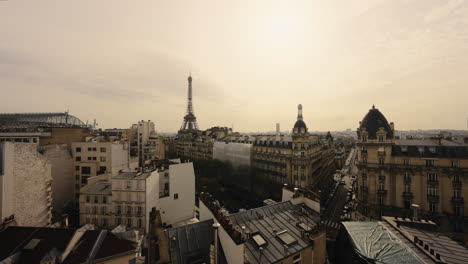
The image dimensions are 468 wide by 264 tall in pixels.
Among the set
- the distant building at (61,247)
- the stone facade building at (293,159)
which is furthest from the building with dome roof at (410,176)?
the distant building at (61,247)

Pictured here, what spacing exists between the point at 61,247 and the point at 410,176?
4582 centimetres

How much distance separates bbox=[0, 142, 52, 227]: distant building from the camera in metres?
19.3

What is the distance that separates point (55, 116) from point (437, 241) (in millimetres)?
127224

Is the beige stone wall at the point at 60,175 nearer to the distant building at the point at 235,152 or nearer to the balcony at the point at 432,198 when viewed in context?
the distant building at the point at 235,152

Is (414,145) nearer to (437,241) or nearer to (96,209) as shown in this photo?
(437,241)

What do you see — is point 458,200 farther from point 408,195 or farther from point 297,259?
point 297,259

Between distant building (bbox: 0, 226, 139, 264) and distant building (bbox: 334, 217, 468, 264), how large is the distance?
16620 millimetres

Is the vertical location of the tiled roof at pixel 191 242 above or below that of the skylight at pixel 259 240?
below

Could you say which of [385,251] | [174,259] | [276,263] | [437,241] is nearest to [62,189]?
[174,259]

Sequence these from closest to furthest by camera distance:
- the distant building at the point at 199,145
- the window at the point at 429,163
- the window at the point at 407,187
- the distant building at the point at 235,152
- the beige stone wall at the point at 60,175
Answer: the window at the point at 429,163, the window at the point at 407,187, the beige stone wall at the point at 60,175, the distant building at the point at 235,152, the distant building at the point at 199,145

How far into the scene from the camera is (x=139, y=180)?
2878 cm

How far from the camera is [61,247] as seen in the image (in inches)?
534

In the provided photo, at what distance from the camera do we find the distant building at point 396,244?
11688 millimetres

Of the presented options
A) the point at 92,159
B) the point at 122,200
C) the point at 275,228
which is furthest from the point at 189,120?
the point at 275,228
